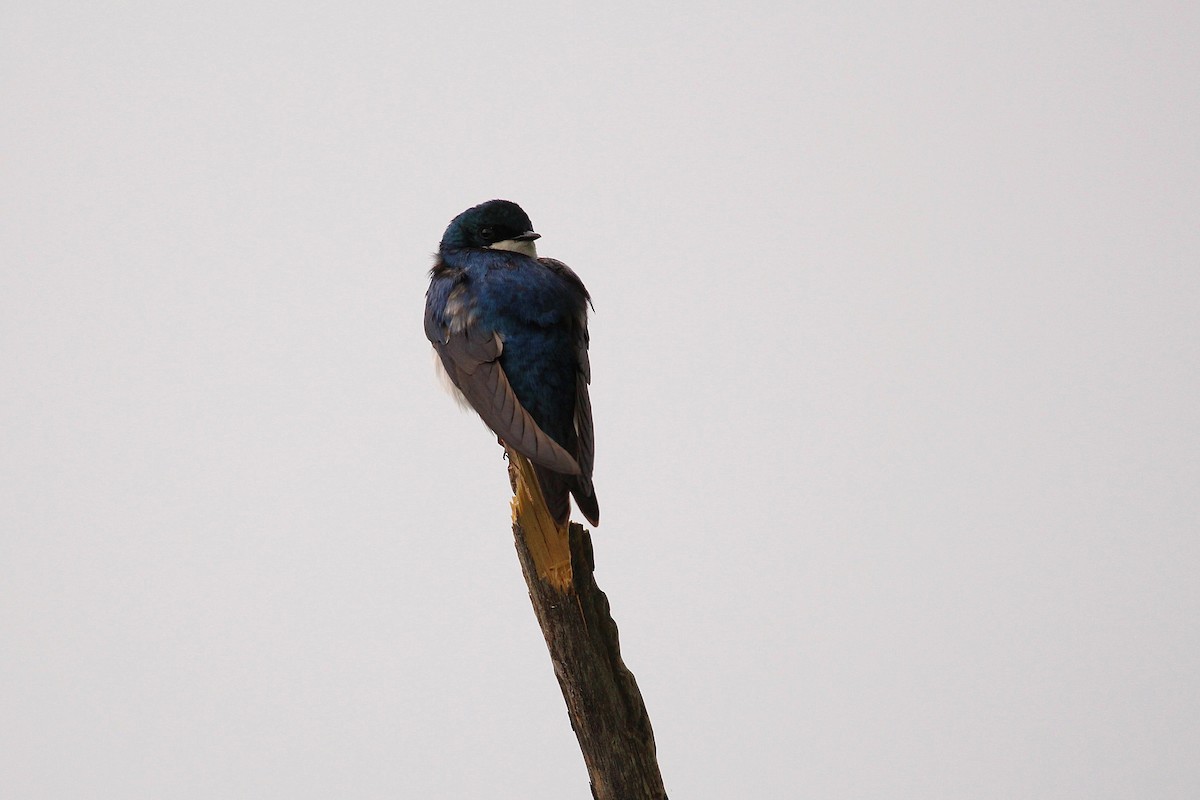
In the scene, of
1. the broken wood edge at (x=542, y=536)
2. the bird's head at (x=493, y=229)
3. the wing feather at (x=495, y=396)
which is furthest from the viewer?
the bird's head at (x=493, y=229)

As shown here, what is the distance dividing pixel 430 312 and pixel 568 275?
0.39 meters

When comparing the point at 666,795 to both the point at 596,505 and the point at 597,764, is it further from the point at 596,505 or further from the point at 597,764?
the point at 596,505

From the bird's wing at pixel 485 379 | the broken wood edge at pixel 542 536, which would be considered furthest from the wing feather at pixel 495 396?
the broken wood edge at pixel 542 536

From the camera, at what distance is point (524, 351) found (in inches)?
108

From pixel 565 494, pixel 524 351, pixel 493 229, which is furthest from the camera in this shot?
pixel 493 229

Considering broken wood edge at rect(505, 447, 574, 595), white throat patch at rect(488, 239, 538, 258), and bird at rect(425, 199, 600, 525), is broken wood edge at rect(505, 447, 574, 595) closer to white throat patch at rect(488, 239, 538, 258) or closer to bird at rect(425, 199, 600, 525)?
bird at rect(425, 199, 600, 525)

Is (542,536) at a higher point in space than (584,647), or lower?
higher

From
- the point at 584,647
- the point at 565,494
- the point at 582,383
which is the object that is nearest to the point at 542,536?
the point at 565,494

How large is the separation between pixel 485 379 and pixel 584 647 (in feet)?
2.27

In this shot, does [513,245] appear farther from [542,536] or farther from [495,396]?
[542,536]

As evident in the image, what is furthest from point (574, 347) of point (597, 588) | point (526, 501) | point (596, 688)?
point (596, 688)

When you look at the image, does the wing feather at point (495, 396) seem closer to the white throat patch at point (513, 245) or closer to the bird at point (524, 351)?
the bird at point (524, 351)

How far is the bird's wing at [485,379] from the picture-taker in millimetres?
2461

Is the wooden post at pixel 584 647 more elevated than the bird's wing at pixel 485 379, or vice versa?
the bird's wing at pixel 485 379
